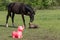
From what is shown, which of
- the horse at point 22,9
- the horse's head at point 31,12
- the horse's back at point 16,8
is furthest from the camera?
the horse's back at point 16,8

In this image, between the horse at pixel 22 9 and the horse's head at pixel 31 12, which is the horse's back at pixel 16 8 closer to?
the horse at pixel 22 9

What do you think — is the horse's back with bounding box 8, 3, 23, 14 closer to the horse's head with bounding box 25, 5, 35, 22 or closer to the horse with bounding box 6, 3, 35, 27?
the horse with bounding box 6, 3, 35, 27

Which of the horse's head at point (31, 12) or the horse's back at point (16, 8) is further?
the horse's back at point (16, 8)

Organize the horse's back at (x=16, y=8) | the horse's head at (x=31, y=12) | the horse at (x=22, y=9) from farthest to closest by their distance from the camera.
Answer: the horse's back at (x=16, y=8) < the horse at (x=22, y=9) < the horse's head at (x=31, y=12)

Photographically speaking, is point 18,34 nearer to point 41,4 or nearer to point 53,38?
point 53,38

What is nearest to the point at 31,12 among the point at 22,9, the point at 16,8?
the point at 22,9

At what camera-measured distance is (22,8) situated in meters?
15.9

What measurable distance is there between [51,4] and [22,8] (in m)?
30.8

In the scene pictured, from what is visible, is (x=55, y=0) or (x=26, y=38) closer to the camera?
(x=26, y=38)

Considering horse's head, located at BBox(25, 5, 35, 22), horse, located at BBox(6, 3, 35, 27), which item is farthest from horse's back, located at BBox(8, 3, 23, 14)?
horse's head, located at BBox(25, 5, 35, 22)

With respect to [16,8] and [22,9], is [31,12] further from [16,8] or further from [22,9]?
[16,8]

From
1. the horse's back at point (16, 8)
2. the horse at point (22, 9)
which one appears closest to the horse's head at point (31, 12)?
the horse at point (22, 9)

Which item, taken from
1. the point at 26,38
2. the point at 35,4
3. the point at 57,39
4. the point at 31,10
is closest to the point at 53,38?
the point at 57,39

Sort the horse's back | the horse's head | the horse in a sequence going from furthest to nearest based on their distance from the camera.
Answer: the horse's back, the horse, the horse's head
